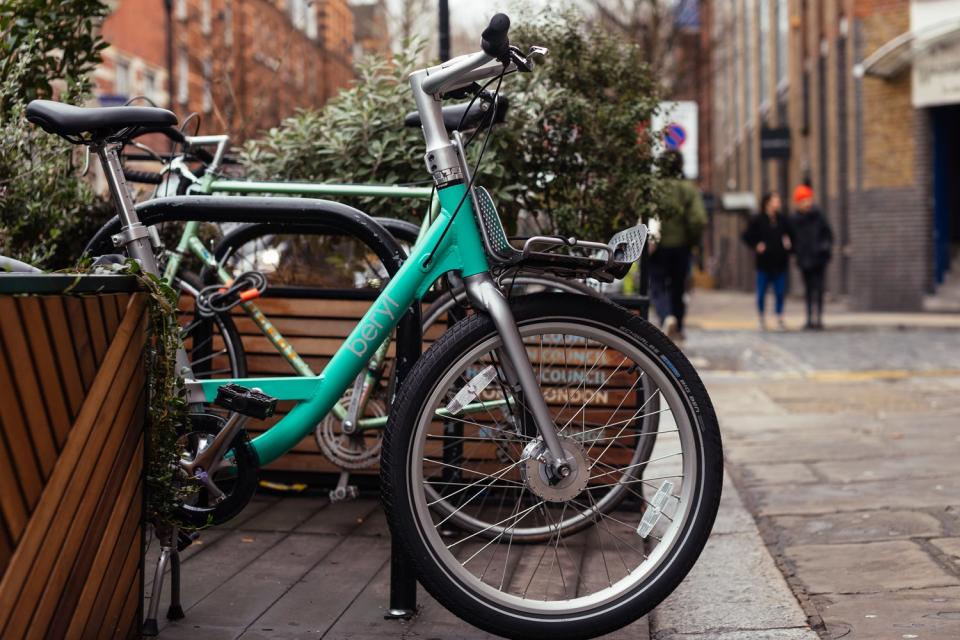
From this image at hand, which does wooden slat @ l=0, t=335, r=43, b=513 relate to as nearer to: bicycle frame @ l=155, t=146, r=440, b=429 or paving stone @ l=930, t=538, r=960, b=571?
bicycle frame @ l=155, t=146, r=440, b=429

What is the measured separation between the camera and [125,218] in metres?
3.08

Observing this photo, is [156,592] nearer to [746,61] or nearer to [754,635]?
[754,635]

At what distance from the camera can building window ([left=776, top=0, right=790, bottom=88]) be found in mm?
31359

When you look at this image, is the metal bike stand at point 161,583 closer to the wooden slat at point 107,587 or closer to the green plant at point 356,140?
the wooden slat at point 107,587

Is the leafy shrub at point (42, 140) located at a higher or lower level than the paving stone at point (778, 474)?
higher

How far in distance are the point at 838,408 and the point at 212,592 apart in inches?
210

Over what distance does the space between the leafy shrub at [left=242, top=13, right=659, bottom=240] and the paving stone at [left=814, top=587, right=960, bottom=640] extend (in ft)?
6.25

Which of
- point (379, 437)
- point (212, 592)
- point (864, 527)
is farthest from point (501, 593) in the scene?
point (864, 527)

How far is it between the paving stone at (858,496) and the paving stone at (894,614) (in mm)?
1242

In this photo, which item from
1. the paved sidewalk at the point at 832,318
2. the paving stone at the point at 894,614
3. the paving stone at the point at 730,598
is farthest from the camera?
the paved sidewalk at the point at 832,318

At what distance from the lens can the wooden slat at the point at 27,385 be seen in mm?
2098

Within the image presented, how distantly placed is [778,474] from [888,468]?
50 cm

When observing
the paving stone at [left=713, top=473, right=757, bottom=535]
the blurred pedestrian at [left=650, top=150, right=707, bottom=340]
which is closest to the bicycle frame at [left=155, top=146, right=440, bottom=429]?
the paving stone at [left=713, top=473, right=757, bottom=535]

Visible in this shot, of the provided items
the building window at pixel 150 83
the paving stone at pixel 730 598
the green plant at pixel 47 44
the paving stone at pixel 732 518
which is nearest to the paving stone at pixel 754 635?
the paving stone at pixel 730 598
